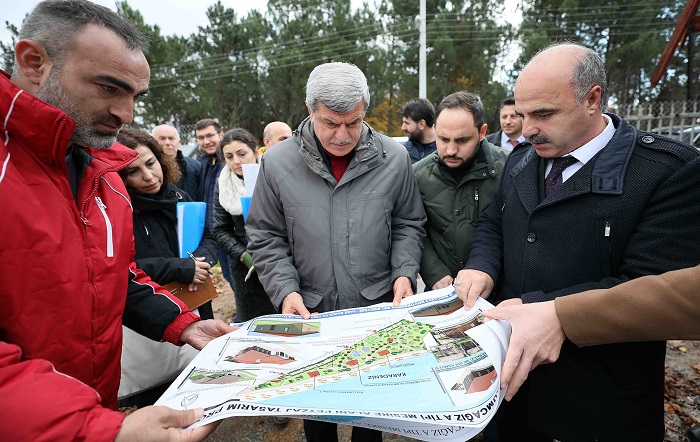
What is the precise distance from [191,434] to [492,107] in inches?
941

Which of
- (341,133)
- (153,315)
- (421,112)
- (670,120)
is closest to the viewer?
(153,315)

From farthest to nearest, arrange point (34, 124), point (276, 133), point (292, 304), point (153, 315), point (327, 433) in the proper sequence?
point (276, 133), point (327, 433), point (292, 304), point (153, 315), point (34, 124)

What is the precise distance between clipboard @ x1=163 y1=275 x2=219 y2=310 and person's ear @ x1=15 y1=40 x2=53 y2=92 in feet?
5.09

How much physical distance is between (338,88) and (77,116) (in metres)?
1.05

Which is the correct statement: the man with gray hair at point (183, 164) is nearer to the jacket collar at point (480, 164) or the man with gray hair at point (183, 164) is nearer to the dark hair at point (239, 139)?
the dark hair at point (239, 139)

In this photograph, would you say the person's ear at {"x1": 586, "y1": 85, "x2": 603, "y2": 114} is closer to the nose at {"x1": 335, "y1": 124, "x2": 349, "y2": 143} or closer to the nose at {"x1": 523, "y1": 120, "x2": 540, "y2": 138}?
the nose at {"x1": 523, "y1": 120, "x2": 540, "y2": 138}

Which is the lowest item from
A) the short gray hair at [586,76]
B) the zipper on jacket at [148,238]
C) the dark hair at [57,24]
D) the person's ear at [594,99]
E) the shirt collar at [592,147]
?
the zipper on jacket at [148,238]

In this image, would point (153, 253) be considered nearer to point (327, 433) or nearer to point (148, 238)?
point (148, 238)

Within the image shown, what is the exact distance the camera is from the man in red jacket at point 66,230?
2.97 ft

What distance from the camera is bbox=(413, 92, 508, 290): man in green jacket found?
2295 millimetres

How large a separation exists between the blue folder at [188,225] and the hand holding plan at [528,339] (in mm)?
2262

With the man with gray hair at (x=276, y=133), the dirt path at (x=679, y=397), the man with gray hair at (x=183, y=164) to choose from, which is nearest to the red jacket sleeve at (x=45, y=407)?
the dirt path at (x=679, y=397)

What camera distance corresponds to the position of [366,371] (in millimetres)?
1152

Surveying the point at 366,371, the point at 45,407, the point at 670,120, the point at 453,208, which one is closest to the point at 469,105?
the point at 453,208
